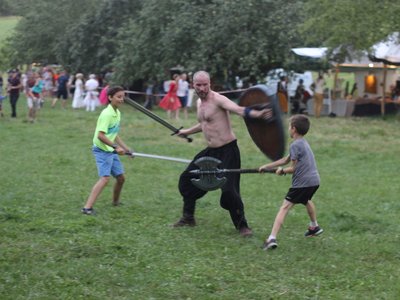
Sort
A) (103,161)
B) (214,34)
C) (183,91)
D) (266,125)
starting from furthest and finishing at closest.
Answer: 1. (214,34)
2. (183,91)
3. (103,161)
4. (266,125)

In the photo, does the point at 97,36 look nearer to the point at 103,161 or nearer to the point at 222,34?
the point at 222,34

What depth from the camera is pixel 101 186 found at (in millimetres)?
9695

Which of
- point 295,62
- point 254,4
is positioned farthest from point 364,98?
point 254,4

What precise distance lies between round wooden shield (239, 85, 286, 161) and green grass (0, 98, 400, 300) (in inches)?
39.6

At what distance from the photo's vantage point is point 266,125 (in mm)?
7789

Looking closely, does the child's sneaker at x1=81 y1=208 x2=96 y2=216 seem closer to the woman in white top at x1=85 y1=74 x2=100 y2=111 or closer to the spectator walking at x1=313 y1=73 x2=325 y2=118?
the spectator walking at x1=313 y1=73 x2=325 y2=118

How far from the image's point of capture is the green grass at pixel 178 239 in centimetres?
624

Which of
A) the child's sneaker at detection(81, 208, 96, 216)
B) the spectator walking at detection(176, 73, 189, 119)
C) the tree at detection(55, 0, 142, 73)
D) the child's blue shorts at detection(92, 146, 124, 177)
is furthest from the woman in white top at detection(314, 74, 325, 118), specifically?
the child's sneaker at detection(81, 208, 96, 216)

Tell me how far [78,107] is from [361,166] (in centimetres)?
1882

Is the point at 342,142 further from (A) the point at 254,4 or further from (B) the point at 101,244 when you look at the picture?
(B) the point at 101,244

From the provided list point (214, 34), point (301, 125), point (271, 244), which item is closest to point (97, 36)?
point (214, 34)

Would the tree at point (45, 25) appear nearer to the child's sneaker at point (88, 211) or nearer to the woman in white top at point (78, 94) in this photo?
the woman in white top at point (78, 94)

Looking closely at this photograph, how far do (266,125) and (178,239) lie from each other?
1.51 metres

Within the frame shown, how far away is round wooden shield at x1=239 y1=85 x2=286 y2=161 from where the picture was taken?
7.67 m
